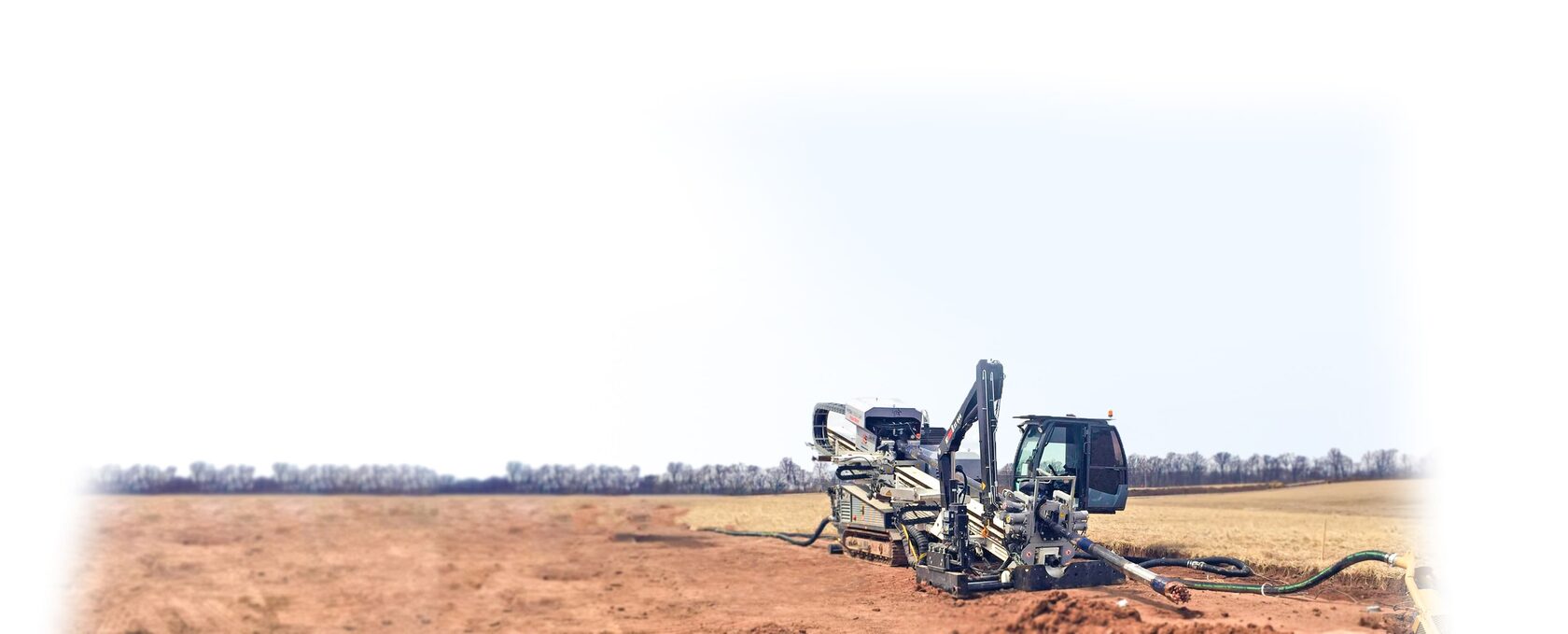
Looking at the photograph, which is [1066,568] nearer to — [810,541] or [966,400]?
[966,400]

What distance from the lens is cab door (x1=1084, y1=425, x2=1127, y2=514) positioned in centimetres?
1515

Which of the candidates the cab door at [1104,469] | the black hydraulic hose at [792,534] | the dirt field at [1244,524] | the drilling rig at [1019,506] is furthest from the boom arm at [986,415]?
the black hydraulic hose at [792,534]

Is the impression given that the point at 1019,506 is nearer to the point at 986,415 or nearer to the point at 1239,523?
the point at 986,415

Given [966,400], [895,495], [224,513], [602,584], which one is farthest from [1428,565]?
[224,513]

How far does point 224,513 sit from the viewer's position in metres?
6.48

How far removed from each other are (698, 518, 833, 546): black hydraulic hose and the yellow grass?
0.61 metres

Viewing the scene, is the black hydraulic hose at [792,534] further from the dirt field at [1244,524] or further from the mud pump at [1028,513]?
the mud pump at [1028,513]

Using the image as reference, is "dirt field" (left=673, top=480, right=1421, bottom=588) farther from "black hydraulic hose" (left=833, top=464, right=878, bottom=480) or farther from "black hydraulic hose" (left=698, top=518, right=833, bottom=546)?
"black hydraulic hose" (left=833, top=464, right=878, bottom=480)

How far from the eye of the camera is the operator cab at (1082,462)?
49.1ft

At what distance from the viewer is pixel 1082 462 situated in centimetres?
1509

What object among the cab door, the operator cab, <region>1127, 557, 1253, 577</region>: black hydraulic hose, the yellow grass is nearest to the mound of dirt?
the operator cab

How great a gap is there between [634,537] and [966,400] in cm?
730

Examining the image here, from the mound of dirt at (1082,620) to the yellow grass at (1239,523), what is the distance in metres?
5.01

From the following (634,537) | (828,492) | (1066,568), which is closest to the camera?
(634,537)
